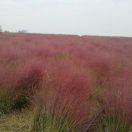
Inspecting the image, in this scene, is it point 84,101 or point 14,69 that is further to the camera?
point 14,69

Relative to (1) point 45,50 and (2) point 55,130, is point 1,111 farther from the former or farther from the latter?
(1) point 45,50

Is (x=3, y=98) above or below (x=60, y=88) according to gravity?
below

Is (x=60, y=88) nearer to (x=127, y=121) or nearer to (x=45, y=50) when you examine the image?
(x=127, y=121)

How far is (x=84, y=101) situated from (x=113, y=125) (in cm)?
61

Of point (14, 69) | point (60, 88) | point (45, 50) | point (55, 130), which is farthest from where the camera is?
point (45, 50)

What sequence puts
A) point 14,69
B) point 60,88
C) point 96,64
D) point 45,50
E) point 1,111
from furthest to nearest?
point 45,50 → point 96,64 → point 14,69 → point 1,111 → point 60,88

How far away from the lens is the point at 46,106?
477 centimetres

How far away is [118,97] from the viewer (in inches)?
185

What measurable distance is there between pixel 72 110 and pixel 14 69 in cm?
260

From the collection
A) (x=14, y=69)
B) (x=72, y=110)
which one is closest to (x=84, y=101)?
(x=72, y=110)

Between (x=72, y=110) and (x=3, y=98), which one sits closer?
(x=72, y=110)

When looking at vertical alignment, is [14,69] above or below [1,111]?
above

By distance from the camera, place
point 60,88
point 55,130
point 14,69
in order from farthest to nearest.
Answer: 1. point 14,69
2. point 60,88
3. point 55,130

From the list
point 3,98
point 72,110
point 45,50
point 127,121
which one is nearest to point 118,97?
point 127,121
